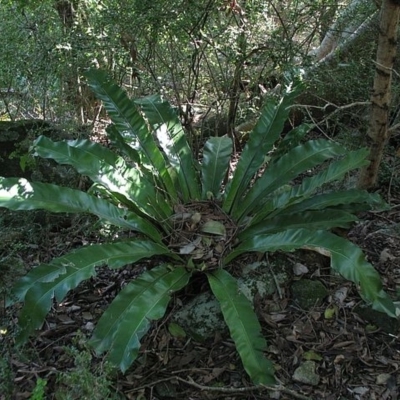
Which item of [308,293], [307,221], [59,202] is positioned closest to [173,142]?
[59,202]

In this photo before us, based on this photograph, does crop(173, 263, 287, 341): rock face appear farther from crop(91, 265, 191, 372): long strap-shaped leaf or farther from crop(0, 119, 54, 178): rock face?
crop(0, 119, 54, 178): rock face

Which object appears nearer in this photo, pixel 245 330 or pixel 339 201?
pixel 245 330

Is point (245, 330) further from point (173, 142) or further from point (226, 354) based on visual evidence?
point (173, 142)

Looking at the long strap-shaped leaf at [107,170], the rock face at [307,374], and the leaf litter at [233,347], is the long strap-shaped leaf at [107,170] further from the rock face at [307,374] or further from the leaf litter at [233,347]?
the rock face at [307,374]

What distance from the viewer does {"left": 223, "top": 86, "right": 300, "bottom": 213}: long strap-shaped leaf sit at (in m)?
3.01

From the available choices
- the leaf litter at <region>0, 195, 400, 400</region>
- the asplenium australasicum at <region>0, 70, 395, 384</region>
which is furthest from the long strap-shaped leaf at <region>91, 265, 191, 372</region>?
the leaf litter at <region>0, 195, 400, 400</region>

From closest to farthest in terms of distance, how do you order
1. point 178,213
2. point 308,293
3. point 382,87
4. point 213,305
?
point 213,305
point 308,293
point 382,87
point 178,213

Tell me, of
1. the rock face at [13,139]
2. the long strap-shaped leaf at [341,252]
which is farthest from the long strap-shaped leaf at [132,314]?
the rock face at [13,139]

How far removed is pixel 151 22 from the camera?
10.6 ft

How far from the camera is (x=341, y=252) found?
2.26m

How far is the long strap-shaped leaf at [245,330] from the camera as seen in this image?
2.06m

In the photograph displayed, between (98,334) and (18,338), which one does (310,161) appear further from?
(18,338)

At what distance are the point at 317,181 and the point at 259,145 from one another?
467 millimetres

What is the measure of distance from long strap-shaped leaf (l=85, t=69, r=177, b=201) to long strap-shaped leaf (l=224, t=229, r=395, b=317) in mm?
762
